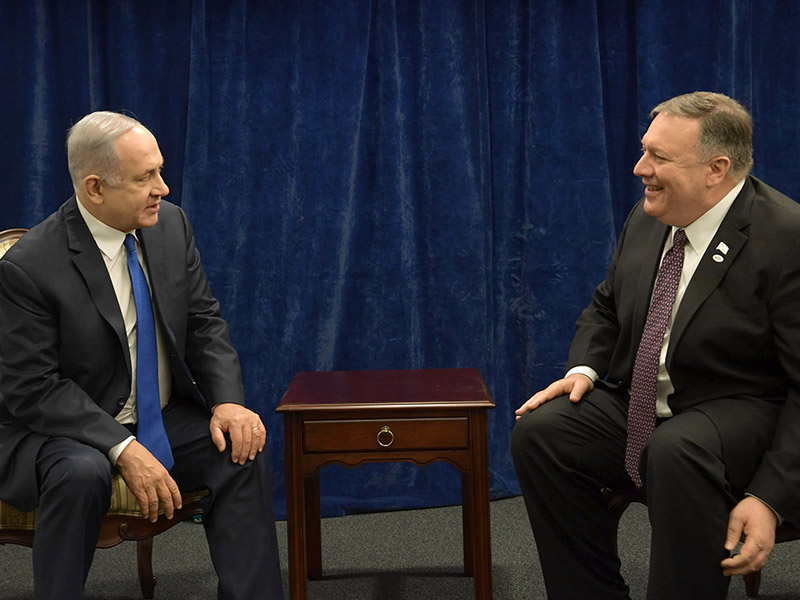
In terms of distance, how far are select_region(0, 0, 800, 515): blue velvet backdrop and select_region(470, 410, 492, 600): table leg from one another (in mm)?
1211

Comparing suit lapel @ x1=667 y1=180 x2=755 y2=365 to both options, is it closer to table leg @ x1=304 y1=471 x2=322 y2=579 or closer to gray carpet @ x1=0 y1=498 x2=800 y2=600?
gray carpet @ x1=0 y1=498 x2=800 y2=600

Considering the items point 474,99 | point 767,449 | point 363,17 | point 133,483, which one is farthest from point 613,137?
point 133,483

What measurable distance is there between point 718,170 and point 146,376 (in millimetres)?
1532

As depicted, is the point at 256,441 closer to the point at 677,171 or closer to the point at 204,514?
the point at 204,514

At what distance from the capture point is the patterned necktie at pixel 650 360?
2.25m

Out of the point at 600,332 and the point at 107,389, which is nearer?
the point at 107,389

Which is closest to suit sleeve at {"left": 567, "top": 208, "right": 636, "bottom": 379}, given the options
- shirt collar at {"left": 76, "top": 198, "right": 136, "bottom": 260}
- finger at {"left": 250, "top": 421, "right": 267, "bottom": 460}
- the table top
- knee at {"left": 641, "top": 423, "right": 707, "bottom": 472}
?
the table top

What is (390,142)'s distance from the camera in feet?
11.6

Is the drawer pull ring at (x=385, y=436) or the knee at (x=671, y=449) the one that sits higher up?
the knee at (x=671, y=449)

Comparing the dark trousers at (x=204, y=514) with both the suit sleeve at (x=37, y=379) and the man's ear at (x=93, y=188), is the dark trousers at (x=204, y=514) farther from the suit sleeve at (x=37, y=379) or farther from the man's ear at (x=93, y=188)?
the man's ear at (x=93, y=188)

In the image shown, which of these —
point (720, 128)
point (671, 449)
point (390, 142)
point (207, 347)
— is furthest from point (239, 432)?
point (390, 142)

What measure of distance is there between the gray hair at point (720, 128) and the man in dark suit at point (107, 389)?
4.35 ft

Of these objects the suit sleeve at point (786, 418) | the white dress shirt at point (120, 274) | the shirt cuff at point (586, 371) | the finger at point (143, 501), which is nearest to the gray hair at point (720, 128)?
the suit sleeve at point (786, 418)

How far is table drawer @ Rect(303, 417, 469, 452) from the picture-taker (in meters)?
2.39
